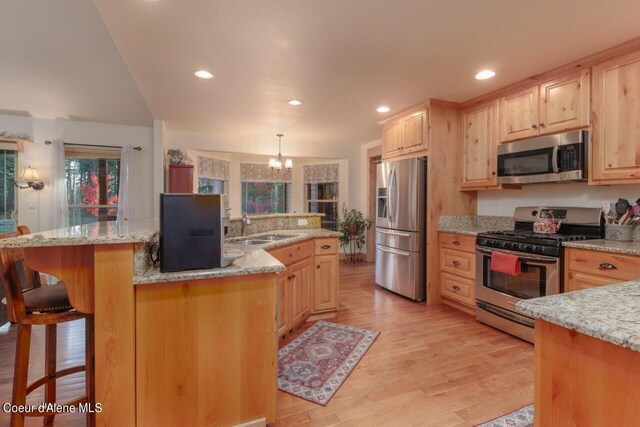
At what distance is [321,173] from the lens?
263 inches

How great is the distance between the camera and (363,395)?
1.94 m

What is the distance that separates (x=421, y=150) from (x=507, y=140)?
0.88m

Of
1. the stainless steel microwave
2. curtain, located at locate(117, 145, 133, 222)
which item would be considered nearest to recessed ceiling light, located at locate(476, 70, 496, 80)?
the stainless steel microwave

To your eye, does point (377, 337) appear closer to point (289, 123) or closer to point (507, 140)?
point (507, 140)

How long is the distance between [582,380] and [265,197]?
6.24 meters

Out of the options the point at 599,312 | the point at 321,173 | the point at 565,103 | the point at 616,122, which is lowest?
the point at 599,312

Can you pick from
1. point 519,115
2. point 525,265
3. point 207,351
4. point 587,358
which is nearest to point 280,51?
point 207,351

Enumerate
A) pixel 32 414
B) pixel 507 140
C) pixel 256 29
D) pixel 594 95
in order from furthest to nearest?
1. pixel 507 140
2. pixel 594 95
3. pixel 256 29
4. pixel 32 414

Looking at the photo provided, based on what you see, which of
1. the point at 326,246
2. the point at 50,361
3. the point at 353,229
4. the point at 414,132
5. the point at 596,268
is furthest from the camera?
the point at 353,229

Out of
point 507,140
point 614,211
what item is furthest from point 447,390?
point 507,140

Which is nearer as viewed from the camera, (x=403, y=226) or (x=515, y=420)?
(x=515, y=420)

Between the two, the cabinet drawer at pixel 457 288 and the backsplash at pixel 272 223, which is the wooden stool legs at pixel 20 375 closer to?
the backsplash at pixel 272 223

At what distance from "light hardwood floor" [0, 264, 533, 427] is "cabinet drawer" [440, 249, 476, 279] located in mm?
464

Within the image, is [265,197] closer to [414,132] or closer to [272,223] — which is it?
[272,223]
